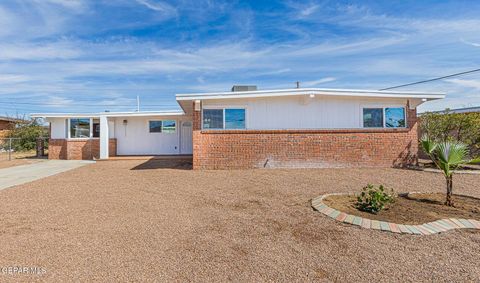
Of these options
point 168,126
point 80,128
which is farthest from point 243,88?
point 80,128

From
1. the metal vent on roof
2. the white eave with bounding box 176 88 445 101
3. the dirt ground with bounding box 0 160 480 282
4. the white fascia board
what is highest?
the metal vent on roof

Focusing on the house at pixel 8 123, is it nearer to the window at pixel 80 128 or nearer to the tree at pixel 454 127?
the window at pixel 80 128

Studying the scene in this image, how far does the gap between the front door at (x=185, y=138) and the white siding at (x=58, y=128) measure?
6718 millimetres

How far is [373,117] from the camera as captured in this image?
9.93 m

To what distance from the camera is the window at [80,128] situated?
14836 mm

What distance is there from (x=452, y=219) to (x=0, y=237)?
630 centimetres

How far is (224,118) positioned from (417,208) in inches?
267

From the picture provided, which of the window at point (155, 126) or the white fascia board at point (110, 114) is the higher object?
the white fascia board at point (110, 114)

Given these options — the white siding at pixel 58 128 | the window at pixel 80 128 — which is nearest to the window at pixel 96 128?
the window at pixel 80 128

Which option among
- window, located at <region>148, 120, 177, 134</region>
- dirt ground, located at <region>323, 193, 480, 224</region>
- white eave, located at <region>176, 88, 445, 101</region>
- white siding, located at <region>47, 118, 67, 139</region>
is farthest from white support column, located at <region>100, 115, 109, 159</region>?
dirt ground, located at <region>323, 193, 480, 224</region>

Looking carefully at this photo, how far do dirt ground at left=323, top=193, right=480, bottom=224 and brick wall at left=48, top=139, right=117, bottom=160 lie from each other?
542 inches

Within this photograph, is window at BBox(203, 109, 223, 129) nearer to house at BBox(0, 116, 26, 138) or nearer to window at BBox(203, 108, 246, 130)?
window at BBox(203, 108, 246, 130)

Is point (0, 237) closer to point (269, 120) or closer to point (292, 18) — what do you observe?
point (269, 120)

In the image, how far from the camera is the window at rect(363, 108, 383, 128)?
9906 millimetres
